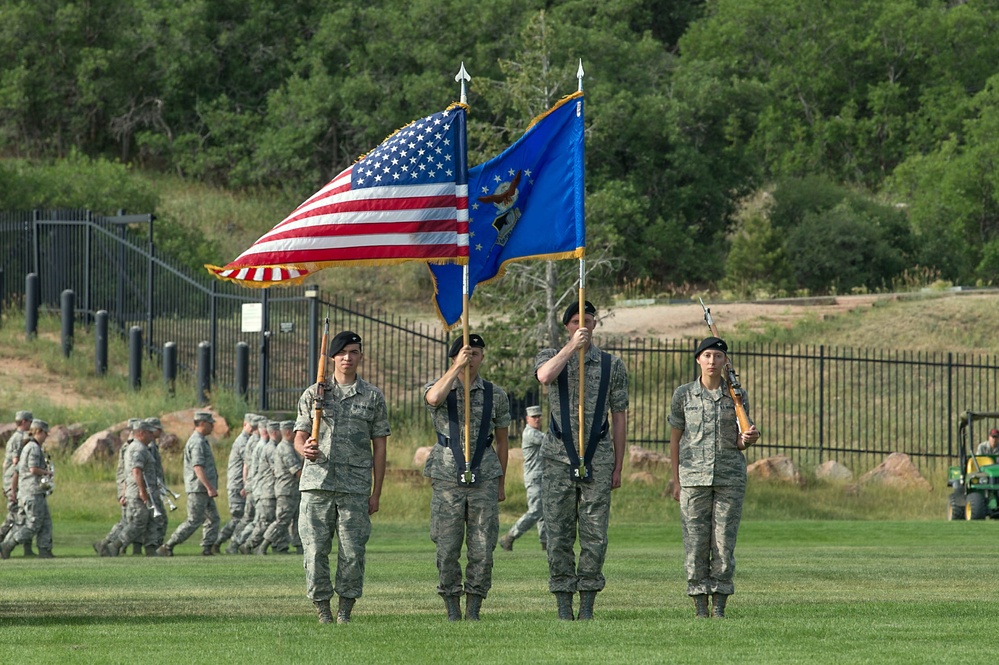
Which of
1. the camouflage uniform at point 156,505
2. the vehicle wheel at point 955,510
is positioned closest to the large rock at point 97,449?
the camouflage uniform at point 156,505

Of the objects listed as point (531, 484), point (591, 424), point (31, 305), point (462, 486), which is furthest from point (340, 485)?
point (31, 305)

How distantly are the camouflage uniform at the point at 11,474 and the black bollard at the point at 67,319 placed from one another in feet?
34.8

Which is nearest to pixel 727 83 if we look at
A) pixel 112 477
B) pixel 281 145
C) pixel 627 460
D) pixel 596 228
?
pixel 281 145

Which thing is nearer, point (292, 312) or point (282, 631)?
point (282, 631)

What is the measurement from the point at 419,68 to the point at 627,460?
2476 cm

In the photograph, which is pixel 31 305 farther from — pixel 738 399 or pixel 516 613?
pixel 738 399

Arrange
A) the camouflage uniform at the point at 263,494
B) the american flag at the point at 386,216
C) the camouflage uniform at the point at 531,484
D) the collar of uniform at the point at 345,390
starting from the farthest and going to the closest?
the camouflage uniform at the point at 263,494, the camouflage uniform at the point at 531,484, the american flag at the point at 386,216, the collar of uniform at the point at 345,390

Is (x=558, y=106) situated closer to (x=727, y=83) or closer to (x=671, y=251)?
(x=671, y=251)

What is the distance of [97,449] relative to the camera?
27.5m

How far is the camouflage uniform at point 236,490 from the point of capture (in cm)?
2178

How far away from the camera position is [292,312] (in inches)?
1241

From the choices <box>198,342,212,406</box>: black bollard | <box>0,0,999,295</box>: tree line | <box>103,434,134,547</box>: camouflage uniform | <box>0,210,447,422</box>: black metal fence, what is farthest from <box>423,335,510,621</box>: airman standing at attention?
<box>0,0,999,295</box>: tree line

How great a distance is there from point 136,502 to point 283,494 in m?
1.71

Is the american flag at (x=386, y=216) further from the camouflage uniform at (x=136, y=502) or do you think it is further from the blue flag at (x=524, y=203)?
the camouflage uniform at (x=136, y=502)
